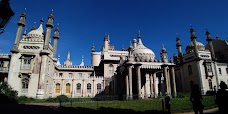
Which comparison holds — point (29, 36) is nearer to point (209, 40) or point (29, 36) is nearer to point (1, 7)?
point (1, 7)

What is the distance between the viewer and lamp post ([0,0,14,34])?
543cm

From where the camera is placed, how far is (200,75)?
3897cm

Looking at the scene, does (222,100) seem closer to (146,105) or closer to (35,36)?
(146,105)

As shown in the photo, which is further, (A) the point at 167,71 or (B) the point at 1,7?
(A) the point at 167,71

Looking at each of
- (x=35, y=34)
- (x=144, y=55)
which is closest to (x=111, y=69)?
(x=144, y=55)

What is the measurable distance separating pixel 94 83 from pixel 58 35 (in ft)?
55.6

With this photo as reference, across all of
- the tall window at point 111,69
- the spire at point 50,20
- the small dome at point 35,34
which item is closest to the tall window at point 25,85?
the small dome at point 35,34

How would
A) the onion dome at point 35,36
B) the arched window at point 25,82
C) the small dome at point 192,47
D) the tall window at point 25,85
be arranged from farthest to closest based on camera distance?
the small dome at point 192,47 → the onion dome at point 35,36 → the arched window at point 25,82 → the tall window at point 25,85

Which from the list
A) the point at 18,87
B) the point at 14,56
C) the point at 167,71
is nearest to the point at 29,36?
the point at 14,56

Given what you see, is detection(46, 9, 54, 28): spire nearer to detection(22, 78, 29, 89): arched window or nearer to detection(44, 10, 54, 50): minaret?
detection(44, 10, 54, 50): minaret

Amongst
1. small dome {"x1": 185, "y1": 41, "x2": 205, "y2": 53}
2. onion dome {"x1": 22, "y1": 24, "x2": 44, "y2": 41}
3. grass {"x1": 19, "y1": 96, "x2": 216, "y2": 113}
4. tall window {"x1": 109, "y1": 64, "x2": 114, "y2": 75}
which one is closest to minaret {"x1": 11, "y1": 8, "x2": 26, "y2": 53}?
onion dome {"x1": 22, "y1": 24, "x2": 44, "y2": 41}

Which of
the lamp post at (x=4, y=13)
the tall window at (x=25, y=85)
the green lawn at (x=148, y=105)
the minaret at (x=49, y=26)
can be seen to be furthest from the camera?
the minaret at (x=49, y=26)

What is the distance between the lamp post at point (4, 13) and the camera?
543cm

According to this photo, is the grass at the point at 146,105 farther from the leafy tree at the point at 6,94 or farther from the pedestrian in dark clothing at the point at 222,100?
the leafy tree at the point at 6,94
